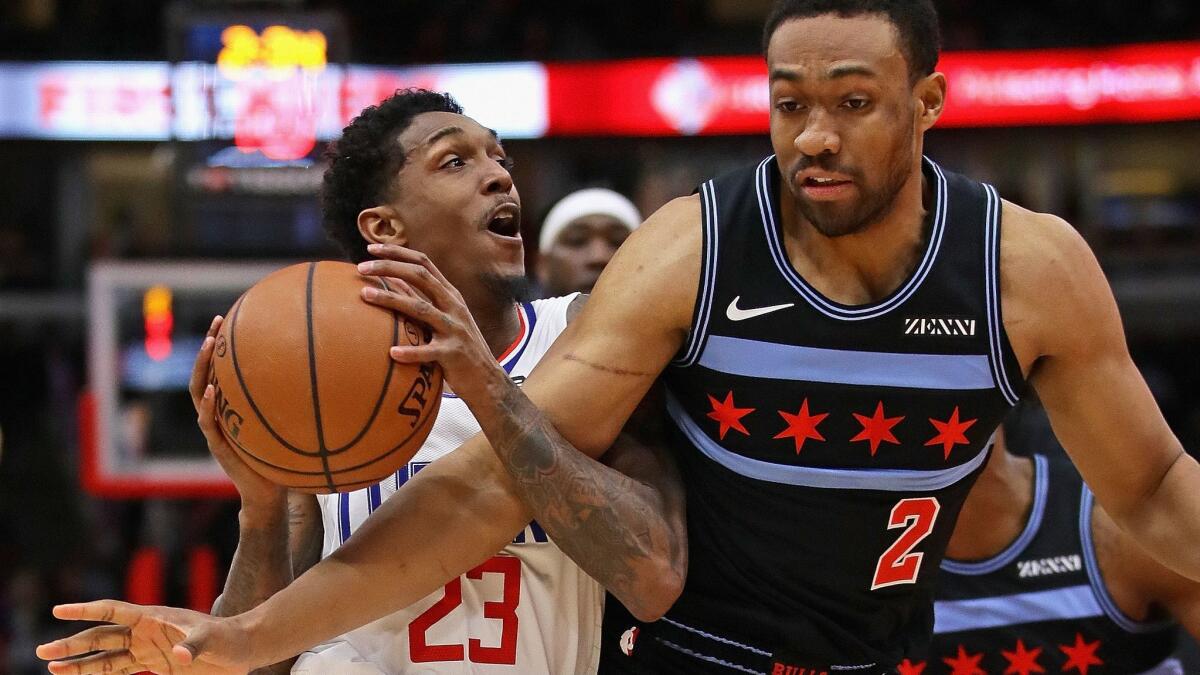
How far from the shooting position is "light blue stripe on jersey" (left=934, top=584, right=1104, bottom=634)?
4.05m

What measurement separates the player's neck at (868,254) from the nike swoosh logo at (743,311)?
9cm

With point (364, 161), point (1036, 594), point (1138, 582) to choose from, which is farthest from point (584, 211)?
point (1138, 582)

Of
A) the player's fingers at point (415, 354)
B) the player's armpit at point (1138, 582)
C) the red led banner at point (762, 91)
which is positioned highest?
the red led banner at point (762, 91)

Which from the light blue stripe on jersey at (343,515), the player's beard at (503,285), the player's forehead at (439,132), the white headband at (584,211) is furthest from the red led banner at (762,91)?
the light blue stripe on jersey at (343,515)

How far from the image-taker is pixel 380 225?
348 centimetres

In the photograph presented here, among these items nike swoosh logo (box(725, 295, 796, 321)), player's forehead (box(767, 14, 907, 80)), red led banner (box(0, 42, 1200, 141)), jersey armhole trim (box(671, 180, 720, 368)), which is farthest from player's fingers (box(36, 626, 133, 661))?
red led banner (box(0, 42, 1200, 141))

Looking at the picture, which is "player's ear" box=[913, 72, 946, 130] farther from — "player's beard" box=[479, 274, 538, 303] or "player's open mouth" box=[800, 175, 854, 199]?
"player's beard" box=[479, 274, 538, 303]

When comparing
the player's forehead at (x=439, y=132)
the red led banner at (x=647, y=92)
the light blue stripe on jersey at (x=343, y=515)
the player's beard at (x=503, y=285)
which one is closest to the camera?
the light blue stripe on jersey at (x=343, y=515)

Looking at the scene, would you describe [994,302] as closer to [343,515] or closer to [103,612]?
[343,515]

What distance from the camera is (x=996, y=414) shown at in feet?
9.82

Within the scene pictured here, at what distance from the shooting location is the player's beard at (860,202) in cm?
282

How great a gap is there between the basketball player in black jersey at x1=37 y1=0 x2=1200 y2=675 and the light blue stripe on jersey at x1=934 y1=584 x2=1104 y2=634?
3.28 ft

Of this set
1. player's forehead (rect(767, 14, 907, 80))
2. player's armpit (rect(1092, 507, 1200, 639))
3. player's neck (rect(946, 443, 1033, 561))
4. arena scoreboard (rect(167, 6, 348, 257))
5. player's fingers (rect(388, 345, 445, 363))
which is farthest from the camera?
arena scoreboard (rect(167, 6, 348, 257))

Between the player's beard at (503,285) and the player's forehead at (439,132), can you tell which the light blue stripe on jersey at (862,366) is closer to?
the player's beard at (503,285)
